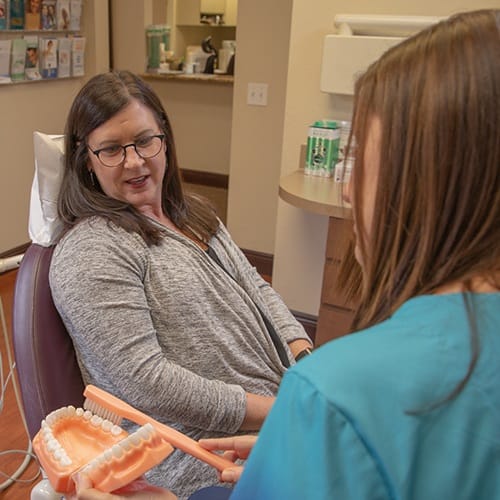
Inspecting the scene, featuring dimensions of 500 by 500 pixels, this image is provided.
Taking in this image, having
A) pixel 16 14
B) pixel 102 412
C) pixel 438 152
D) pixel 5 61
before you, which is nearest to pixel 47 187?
pixel 102 412

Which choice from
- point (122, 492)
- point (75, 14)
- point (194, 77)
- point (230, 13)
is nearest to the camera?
point (122, 492)

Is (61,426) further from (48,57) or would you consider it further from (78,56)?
(78,56)

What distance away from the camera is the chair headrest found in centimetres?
116

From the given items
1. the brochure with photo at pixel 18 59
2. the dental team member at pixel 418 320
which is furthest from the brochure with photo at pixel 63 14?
the dental team member at pixel 418 320

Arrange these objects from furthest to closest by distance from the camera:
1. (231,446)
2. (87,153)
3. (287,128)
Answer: (287,128)
(87,153)
(231,446)

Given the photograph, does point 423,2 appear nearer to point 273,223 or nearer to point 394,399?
point 273,223

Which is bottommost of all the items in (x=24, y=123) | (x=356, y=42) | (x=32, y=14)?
(x=24, y=123)

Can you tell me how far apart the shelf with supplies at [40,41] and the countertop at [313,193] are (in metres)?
1.67

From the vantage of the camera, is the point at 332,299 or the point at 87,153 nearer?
the point at 87,153

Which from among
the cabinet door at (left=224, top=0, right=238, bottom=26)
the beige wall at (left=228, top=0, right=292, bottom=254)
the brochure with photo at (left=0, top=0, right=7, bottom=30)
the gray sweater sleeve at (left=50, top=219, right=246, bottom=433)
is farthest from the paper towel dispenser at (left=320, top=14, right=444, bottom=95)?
the cabinet door at (left=224, top=0, right=238, bottom=26)

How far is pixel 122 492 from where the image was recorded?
74 cm

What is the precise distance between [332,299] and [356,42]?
92 cm

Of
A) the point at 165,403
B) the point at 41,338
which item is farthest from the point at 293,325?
A: the point at 41,338

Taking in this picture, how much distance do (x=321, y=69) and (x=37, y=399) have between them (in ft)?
5.30
